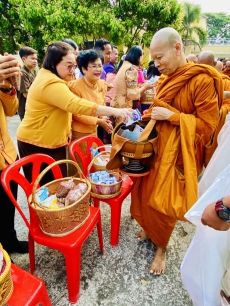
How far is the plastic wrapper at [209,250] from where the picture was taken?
116cm

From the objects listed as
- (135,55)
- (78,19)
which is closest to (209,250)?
(135,55)

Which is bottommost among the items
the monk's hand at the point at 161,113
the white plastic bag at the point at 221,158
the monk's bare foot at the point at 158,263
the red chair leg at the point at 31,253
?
the monk's bare foot at the point at 158,263

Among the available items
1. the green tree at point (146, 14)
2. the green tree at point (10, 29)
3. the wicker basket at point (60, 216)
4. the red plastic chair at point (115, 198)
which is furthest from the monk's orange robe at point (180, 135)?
the green tree at point (10, 29)

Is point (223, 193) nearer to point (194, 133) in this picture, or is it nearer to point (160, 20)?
point (194, 133)

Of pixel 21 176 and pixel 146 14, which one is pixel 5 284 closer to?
pixel 21 176

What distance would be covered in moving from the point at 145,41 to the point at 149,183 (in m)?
11.6

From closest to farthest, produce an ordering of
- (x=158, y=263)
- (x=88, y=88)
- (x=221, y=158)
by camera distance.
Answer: (x=221, y=158) < (x=158, y=263) < (x=88, y=88)

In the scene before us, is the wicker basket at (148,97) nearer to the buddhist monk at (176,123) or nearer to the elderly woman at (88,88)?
the elderly woman at (88,88)

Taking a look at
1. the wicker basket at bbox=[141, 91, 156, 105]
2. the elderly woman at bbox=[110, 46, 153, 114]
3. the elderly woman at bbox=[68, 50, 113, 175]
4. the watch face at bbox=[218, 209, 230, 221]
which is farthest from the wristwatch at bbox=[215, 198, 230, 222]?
the wicker basket at bbox=[141, 91, 156, 105]

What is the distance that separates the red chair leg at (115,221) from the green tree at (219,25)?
140ft

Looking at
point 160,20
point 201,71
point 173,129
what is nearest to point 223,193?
point 173,129

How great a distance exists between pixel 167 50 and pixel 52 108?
3.16ft

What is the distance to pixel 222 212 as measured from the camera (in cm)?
92

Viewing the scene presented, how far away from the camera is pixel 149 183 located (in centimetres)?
179
